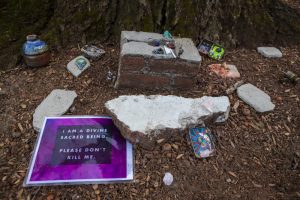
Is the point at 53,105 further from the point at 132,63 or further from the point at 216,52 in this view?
the point at 216,52

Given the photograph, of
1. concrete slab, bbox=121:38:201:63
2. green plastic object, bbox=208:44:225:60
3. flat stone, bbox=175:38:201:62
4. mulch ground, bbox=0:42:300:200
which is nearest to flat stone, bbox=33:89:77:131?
mulch ground, bbox=0:42:300:200

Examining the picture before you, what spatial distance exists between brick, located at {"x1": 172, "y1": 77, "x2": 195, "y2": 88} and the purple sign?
0.73 metres

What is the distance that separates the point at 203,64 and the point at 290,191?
146cm

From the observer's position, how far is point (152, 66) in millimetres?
2334

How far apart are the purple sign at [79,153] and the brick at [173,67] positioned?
630 millimetres

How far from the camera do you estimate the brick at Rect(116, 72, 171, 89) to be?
2.39 metres

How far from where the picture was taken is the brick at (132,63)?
7.47ft

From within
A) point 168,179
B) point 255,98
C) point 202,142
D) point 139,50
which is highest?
point 139,50

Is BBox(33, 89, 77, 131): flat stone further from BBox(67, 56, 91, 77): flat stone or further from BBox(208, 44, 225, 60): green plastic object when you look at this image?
BBox(208, 44, 225, 60): green plastic object

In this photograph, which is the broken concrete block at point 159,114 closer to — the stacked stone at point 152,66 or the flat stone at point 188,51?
the stacked stone at point 152,66

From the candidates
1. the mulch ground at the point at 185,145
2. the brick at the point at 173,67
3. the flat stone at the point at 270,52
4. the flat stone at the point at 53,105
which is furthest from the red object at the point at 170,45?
the flat stone at the point at 270,52

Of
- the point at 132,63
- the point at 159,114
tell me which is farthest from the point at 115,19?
the point at 159,114

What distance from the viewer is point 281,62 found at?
296cm

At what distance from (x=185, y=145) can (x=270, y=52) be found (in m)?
1.75
